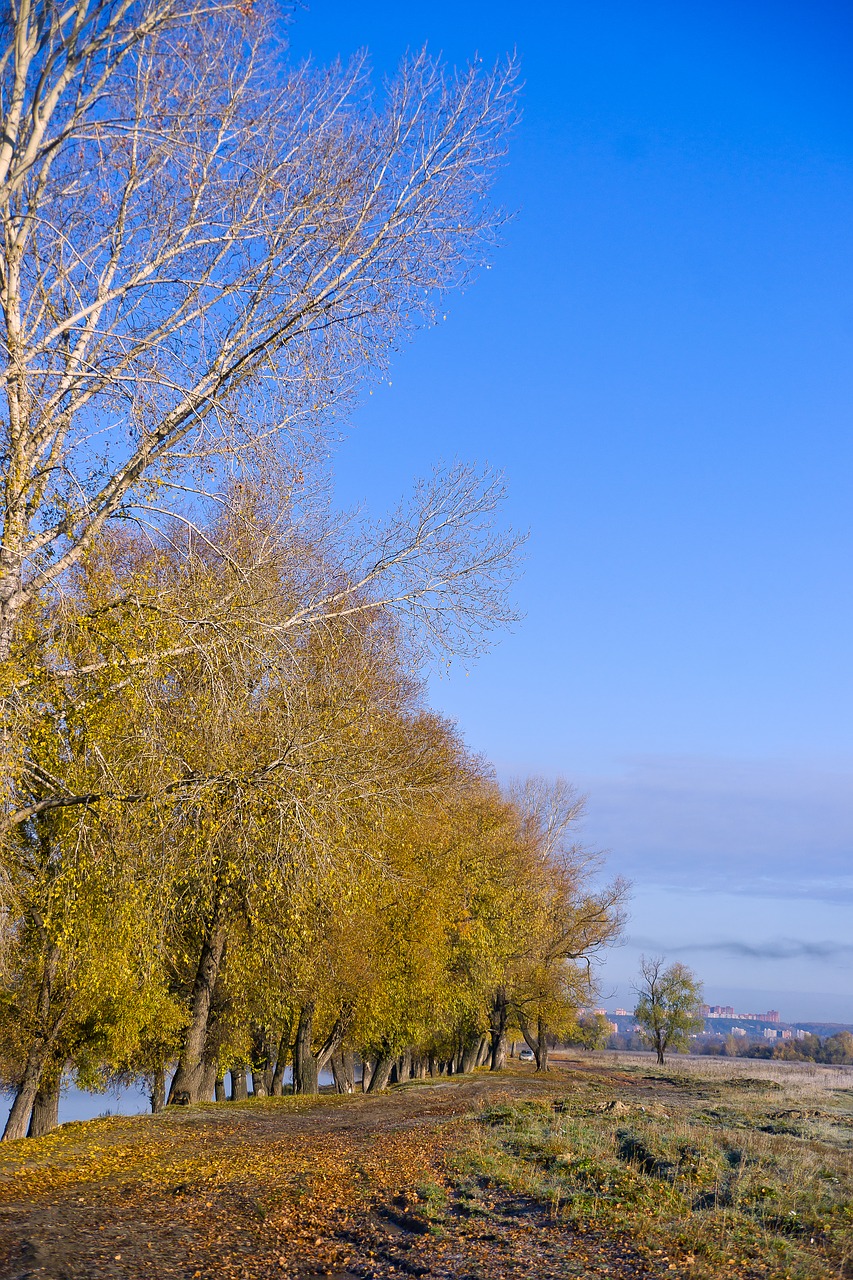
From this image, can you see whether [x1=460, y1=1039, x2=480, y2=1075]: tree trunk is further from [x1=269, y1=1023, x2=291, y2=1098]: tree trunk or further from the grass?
the grass

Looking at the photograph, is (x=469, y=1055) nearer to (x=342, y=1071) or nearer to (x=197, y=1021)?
(x=342, y=1071)

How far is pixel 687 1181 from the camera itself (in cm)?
1048

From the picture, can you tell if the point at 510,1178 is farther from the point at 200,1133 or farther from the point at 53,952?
the point at 53,952

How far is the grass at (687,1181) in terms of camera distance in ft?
26.6

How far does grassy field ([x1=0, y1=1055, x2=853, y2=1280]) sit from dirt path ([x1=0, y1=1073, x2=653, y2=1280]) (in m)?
0.03

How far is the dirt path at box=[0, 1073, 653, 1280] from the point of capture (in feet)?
24.7

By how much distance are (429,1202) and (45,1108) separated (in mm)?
14621

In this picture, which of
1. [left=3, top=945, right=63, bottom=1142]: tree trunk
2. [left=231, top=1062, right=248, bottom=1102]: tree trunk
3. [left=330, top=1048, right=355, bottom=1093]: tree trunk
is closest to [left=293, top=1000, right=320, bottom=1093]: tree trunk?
[left=231, top=1062, right=248, bottom=1102]: tree trunk

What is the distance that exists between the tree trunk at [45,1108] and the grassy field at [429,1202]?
576cm

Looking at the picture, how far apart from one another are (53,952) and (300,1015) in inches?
403

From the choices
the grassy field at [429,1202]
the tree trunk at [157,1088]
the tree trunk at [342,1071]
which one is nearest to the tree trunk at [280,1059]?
the tree trunk at [342,1071]

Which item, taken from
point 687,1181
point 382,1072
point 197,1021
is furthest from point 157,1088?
point 687,1181

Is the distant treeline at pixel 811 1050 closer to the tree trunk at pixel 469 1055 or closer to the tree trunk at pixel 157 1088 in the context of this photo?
the tree trunk at pixel 469 1055

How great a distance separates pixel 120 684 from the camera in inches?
380
